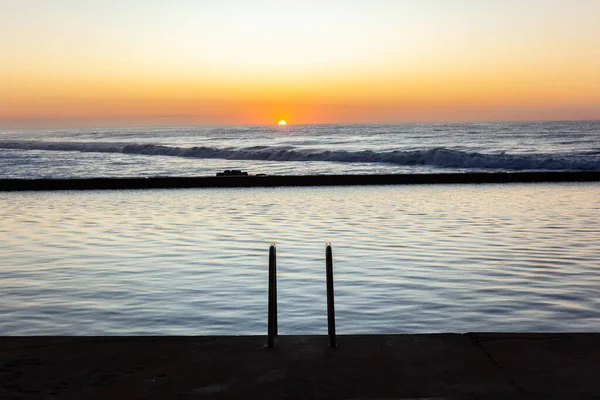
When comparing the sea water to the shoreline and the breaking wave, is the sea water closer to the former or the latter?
the shoreline

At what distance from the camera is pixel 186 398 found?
5.04 meters

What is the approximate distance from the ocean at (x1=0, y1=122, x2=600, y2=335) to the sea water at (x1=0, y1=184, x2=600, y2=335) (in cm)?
3

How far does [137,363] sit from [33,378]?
73 centimetres

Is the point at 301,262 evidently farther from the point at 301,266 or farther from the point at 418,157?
the point at 418,157

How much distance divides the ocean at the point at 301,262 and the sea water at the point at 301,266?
3 cm

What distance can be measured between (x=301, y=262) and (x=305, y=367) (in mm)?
6508

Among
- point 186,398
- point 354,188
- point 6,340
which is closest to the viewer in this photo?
point 186,398

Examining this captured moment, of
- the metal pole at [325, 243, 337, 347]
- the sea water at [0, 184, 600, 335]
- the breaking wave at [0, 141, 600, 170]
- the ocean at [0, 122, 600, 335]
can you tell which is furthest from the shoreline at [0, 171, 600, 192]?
the metal pole at [325, 243, 337, 347]

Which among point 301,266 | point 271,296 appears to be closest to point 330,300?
point 271,296

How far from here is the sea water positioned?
845 cm

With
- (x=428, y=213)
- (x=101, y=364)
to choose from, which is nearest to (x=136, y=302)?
(x=101, y=364)

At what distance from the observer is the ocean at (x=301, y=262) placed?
8.50 meters

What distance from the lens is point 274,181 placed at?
29.4 m

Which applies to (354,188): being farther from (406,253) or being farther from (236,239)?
(406,253)
